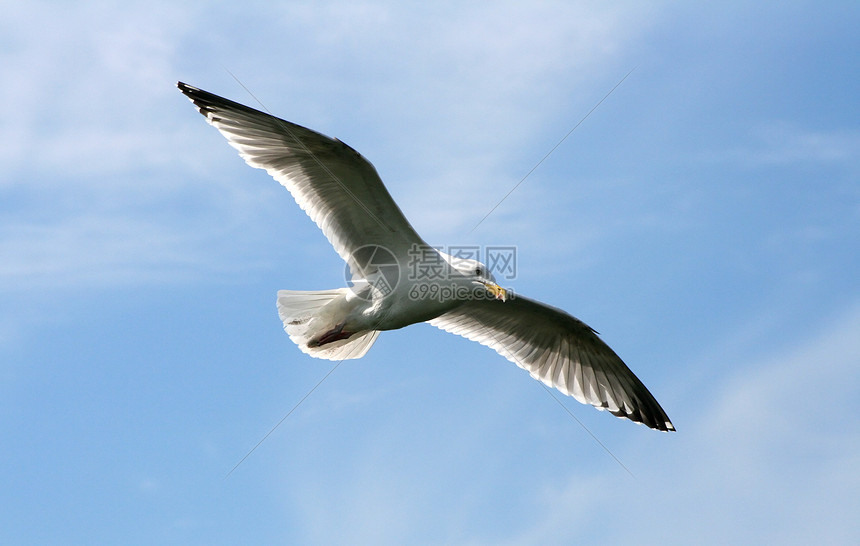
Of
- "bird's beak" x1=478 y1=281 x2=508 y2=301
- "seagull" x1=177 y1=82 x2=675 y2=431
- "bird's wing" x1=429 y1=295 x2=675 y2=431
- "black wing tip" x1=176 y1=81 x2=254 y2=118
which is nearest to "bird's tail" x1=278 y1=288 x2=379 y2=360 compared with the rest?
"seagull" x1=177 y1=82 x2=675 y2=431

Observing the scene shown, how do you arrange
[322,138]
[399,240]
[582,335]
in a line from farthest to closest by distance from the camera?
[582,335], [399,240], [322,138]

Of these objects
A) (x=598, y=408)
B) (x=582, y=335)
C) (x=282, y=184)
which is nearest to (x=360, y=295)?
(x=282, y=184)

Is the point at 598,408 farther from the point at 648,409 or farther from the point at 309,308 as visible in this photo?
the point at 309,308

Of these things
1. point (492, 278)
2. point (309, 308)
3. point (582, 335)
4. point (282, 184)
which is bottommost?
point (309, 308)

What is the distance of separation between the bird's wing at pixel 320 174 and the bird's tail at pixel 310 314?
1.52 ft

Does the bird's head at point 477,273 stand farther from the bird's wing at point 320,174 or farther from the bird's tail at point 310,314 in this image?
the bird's tail at point 310,314

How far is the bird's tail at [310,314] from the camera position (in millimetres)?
8148

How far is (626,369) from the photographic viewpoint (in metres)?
9.80

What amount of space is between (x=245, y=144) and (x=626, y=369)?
16.0ft


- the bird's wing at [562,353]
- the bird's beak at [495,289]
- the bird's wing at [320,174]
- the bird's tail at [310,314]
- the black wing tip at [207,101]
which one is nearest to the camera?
the bird's wing at [320,174]

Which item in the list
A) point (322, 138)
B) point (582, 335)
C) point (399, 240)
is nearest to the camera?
point (322, 138)

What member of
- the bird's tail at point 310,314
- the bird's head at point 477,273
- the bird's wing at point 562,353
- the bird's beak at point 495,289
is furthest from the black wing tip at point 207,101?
the bird's wing at point 562,353

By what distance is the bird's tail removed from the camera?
26.7 ft

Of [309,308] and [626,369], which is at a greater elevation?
[626,369]
